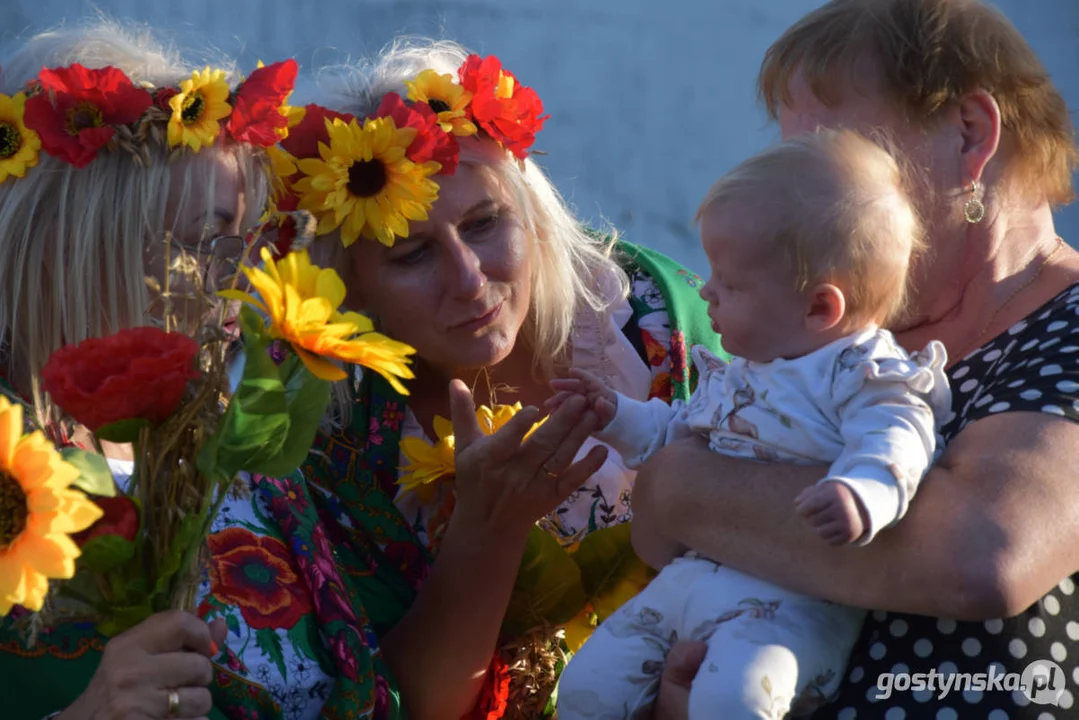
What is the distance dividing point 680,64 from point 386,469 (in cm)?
374

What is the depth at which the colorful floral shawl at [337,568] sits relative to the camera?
1937 millimetres

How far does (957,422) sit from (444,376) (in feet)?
3.65

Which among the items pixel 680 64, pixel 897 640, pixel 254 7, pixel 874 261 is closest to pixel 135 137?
pixel 874 261

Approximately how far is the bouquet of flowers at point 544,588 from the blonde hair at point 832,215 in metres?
0.75

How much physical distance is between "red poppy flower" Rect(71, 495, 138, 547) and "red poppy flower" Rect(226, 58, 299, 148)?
37.4 inches

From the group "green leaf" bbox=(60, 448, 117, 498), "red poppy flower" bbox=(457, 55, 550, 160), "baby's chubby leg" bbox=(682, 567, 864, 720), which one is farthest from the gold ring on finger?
"red poppy flower" bbox=(457, 55, 550, 160)

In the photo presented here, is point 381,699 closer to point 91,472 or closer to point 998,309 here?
point 91,472

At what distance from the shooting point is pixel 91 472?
1.42 m

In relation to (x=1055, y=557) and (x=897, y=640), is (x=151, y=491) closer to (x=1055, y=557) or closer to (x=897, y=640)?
(x=897, y=640)

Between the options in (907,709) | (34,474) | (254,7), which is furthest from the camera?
(254,7)

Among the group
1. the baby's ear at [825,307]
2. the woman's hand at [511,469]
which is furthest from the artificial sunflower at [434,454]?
the baby's ear at [825,307]

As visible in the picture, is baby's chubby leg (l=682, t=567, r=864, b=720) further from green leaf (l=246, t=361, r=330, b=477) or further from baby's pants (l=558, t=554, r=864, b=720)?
green leaf (l=246, t=361, r=330, b=477)

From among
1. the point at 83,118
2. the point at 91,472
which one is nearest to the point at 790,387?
the point at 91,472

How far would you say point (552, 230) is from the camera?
8.70ft
